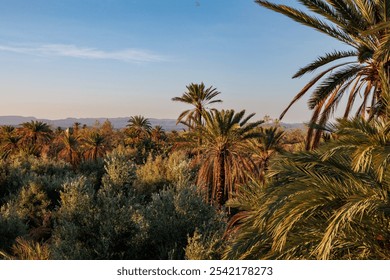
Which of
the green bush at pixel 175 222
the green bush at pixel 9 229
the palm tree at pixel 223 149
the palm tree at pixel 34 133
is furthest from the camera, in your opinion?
the palm tree at pixel 34 133

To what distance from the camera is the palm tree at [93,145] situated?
3806 cm

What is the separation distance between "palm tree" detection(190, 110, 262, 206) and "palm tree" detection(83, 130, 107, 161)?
868 inches

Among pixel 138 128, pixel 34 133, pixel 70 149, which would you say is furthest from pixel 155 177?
pixel 138 128

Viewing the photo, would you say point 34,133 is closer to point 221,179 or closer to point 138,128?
point 138,128

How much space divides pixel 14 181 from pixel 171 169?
436 inches

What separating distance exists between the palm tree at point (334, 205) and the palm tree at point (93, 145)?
32.8 m

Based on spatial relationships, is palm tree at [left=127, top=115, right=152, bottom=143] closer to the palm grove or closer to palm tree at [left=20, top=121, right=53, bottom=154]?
palm tree at [left=20, top=121, right=53, bottom=154]

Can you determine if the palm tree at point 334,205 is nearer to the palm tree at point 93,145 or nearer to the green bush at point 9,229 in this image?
the green bush at point 9,229

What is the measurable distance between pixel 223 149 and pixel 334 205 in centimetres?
1208

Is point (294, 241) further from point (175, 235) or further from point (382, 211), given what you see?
point (175, 235)

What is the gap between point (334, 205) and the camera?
6324 mm

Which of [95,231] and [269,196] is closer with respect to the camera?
[269,196]

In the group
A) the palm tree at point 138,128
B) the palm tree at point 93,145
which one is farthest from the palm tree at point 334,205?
the palm tree at point 138,128

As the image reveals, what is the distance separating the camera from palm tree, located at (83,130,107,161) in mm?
38062
